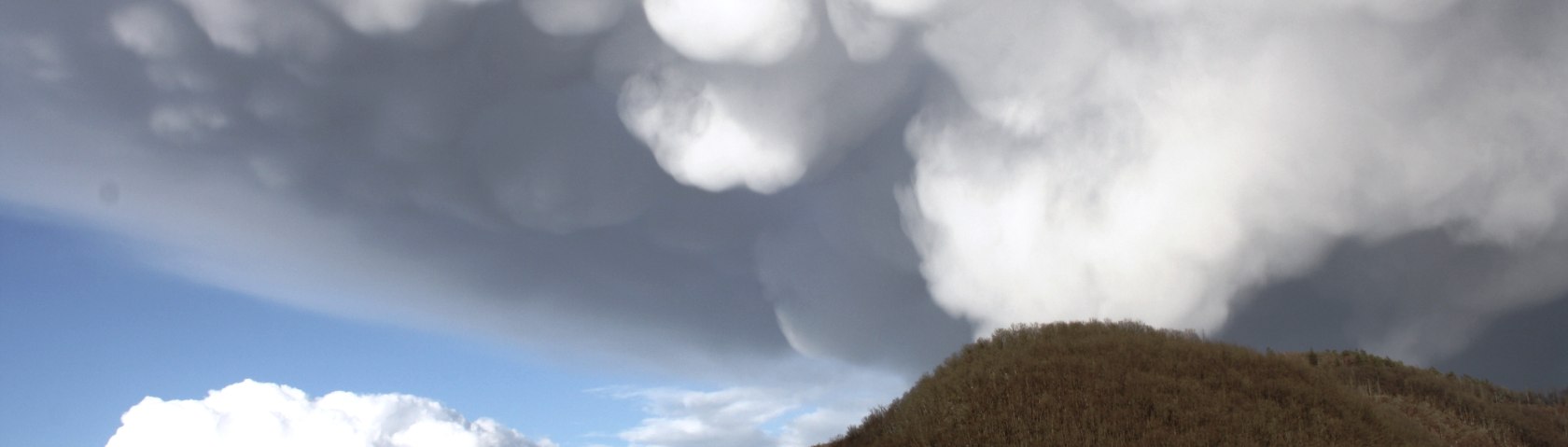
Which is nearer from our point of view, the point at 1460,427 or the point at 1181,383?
the point at 1181,383

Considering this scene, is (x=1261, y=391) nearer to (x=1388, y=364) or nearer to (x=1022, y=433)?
(x=1022, y=433)

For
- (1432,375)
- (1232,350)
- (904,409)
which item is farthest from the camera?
(1432,375)

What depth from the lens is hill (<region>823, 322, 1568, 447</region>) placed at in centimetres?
1744

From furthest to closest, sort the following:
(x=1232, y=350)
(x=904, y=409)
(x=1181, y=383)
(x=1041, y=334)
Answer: (x=1041, y=334)
(x=1232, y=350)
(x=904, y=409)
(x=1181, y=383)

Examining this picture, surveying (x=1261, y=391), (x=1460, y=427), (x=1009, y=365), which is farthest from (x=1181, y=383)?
(x=1460, y=427)

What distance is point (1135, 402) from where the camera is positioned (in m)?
18.5

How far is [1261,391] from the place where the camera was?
65.2 feet

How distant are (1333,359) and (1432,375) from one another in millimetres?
3166

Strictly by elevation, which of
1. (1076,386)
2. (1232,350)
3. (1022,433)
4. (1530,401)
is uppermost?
(1530,401)

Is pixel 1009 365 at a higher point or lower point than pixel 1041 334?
lower

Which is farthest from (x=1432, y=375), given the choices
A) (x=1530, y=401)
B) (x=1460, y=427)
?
(x=1460, y=427)

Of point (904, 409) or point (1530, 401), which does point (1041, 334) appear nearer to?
point (904, 409)

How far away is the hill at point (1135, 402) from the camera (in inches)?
687

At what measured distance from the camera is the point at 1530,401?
3450 centimetres
